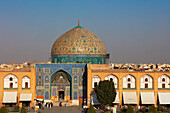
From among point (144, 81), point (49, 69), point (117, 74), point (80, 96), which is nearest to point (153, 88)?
point (144, 81)

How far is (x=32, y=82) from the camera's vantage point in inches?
1650

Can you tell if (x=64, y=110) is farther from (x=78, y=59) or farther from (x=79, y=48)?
(x=79, y=48)

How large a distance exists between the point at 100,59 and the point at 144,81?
7.27 metres

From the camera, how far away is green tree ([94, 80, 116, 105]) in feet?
127

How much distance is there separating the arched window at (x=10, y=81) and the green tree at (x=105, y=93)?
9.16 meters

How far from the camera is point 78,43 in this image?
4653cm

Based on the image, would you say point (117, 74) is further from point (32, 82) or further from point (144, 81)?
point (32, 82)

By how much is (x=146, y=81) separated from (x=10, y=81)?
14662mm

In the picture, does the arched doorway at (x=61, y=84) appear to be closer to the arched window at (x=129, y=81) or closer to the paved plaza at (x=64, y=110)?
the paved plaza at (x=64, y=110)

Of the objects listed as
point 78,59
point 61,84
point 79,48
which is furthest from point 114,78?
point 79,48

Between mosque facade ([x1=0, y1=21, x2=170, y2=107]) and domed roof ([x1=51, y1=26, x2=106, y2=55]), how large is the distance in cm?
331

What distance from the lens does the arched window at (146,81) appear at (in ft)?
138

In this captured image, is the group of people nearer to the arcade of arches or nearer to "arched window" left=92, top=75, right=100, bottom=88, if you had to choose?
the arcade of arches

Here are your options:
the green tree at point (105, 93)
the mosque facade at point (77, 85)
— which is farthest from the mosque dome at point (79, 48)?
the green tree at point (105, 93)
